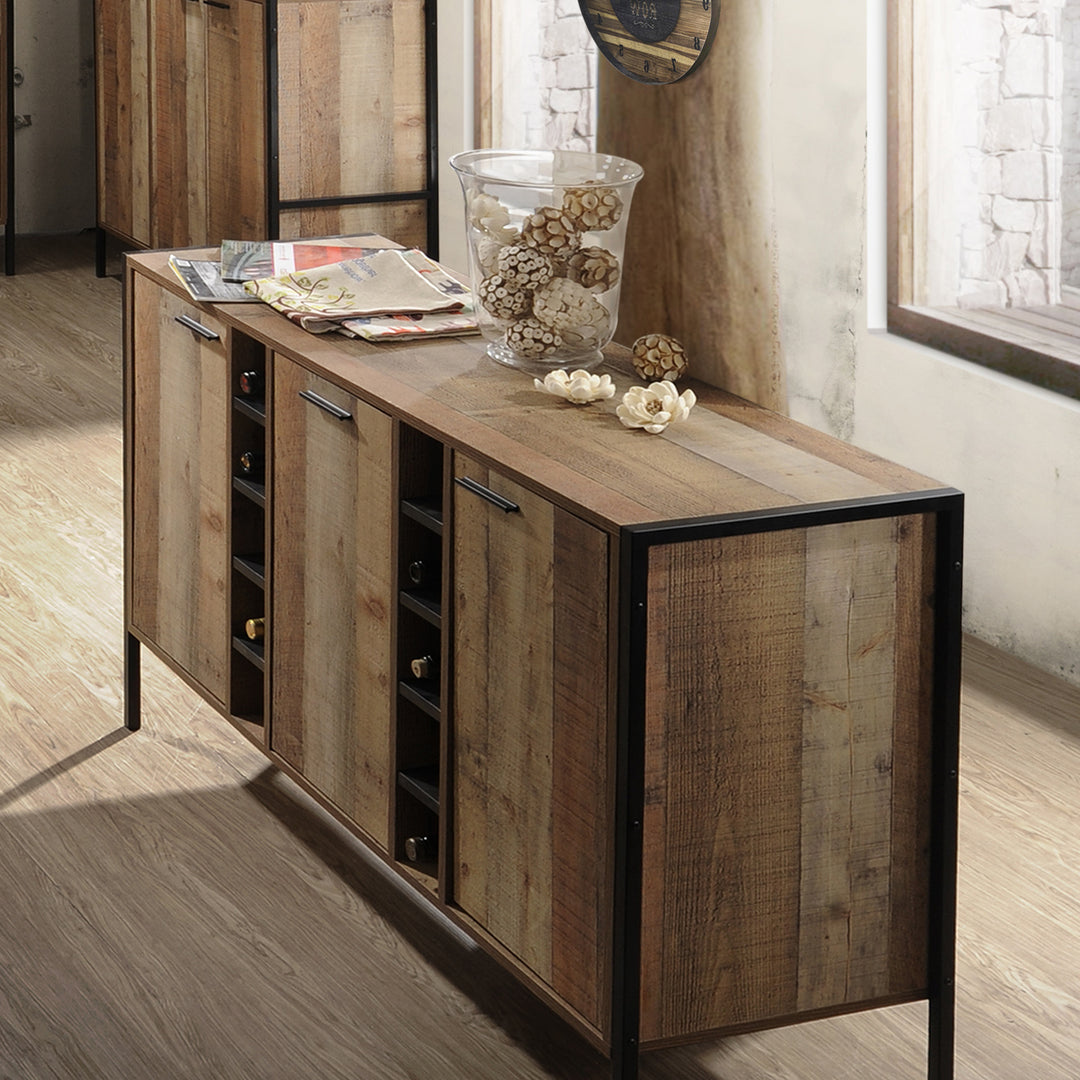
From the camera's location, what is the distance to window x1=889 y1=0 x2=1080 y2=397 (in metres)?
3.52

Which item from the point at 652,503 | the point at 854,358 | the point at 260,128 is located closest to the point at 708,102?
the point at 854,358

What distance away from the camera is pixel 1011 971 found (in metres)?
2.54

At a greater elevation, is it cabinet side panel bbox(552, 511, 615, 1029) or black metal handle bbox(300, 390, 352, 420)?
black metal handle bbox(300, 390, 352, 420)

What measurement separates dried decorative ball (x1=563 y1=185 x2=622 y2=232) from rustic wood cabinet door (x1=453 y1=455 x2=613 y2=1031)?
44 centimetres

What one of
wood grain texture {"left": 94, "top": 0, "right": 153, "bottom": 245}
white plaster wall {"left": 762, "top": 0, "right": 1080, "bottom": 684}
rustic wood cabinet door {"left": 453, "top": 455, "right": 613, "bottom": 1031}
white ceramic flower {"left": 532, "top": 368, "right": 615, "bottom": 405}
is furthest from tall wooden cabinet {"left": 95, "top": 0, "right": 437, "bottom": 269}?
rustic wood cabinet door {"left": 453, "top": 455, "right": 613, "bottom": 1031}

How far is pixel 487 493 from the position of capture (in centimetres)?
213

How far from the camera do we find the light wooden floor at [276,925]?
7.61 ft

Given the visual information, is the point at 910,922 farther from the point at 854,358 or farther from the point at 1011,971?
the point at 854,358

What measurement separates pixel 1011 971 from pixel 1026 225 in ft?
5.62

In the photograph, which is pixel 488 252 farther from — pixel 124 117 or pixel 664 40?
pixel 124 117

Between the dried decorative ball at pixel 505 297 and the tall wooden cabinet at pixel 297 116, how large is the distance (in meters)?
3.13

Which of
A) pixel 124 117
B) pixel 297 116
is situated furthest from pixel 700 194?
pixel 124 117

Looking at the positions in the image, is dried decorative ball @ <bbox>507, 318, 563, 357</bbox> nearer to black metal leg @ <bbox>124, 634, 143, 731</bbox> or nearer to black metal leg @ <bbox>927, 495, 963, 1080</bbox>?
black metal leg @ <bbox>927, 495, 963, 1080</bbox>

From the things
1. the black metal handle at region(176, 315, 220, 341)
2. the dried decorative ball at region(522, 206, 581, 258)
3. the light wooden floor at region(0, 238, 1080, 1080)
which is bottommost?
the light wooden floor at region(0, 238, 1080, 1080)
